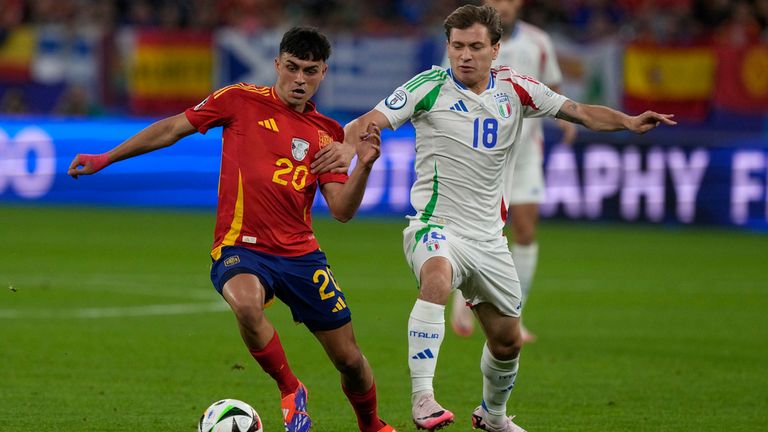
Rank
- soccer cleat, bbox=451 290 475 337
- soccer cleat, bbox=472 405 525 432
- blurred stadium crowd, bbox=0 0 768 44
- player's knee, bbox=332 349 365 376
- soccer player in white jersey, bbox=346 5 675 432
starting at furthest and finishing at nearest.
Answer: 1. blurred stadium crowd, bbox=0 0 768 44
2. soccer cleat, bbox=451 290 475 337
3. soccer cleat, bbox=472 405 525 432
4. soccer player in white jersey, bbox=346 5 675 432
5. player's knee, bbox=332 349 365 376

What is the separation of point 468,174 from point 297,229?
970 mm

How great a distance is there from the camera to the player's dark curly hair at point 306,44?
22.9 feet

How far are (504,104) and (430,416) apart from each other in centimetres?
→ 182

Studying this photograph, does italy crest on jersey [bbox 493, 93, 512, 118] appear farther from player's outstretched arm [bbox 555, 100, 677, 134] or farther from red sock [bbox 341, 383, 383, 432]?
red sock [bbox 341, 383, 383, 432]

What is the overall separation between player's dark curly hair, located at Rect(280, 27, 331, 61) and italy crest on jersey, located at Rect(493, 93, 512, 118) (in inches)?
37.1

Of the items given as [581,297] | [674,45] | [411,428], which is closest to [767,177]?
[674,45]

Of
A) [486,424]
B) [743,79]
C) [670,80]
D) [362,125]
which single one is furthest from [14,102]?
[362,125]

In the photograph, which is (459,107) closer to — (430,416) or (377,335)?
(430,416)

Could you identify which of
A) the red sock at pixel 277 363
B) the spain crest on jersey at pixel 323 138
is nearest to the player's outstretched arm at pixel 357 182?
the spain crest on jersey at pixel 323 138

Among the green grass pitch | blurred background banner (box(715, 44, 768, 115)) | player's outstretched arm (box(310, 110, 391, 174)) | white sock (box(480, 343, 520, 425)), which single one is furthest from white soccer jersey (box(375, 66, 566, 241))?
blurred background banner (box(715, 44, 768, 115))

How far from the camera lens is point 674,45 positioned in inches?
899

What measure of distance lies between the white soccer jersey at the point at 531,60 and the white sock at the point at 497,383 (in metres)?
4.08

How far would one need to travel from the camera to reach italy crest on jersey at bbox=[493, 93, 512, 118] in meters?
7.32

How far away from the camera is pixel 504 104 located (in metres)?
→ 7.34
